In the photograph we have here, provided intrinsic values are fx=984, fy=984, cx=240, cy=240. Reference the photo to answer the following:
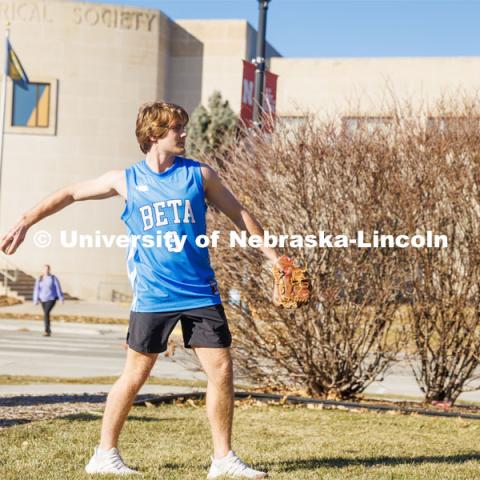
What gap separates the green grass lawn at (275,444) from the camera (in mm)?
5188

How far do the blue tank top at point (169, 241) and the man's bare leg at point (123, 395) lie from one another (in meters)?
0.26

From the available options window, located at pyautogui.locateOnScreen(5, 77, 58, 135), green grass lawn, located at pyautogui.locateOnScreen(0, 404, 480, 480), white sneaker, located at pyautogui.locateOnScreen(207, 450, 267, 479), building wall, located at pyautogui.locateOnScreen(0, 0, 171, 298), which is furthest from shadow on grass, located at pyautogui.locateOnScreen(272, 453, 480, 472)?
window, located at pyautogui.locateOnScreen(5, 77, 58, 135)


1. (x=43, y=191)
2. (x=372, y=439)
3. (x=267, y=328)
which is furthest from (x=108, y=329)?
(x=372, y=439)

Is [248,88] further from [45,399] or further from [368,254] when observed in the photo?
[45,399]

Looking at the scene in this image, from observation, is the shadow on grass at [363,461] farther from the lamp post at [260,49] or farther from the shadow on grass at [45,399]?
the lamp post at [260,49]

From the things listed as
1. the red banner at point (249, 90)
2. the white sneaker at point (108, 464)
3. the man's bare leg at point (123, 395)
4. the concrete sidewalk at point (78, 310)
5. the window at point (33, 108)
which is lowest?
the concrete sidewalk at point (78, 310)

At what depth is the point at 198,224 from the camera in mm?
5055

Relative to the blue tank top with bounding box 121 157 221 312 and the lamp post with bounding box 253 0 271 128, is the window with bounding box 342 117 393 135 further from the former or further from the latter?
the lamp post with bounding box 253 0 271 128

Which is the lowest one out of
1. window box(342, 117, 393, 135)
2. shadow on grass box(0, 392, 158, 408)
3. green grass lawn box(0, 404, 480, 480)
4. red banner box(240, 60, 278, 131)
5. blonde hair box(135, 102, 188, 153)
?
shadow on grass box(0, 392, 158, 408)

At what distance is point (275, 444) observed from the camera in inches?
246

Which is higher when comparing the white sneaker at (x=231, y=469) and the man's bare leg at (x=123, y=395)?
the man's bare leg at (x=123, y=395)

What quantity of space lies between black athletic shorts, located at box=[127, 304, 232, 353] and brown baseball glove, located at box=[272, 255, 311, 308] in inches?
13.3

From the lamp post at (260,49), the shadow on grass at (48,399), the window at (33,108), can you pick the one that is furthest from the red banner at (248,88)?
the window at (33,108)

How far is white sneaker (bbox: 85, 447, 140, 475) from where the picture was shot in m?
4.97
